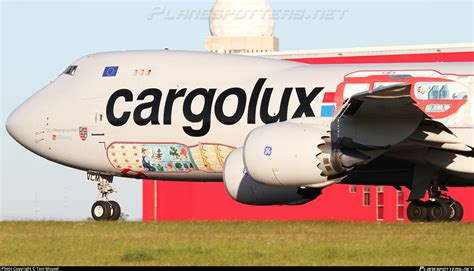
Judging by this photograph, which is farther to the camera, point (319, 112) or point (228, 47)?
point (228, 47)

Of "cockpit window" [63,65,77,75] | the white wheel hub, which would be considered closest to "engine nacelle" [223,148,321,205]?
the white wheel hub

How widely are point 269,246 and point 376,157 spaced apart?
646 centimetres

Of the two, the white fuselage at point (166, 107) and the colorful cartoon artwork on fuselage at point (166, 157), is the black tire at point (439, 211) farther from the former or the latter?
the colorful cartoon artwork on fuselage at point (166, 157)

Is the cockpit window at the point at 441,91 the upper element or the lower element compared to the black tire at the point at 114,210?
upper

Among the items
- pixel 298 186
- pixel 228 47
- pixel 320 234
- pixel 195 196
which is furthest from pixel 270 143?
pixel 228 47

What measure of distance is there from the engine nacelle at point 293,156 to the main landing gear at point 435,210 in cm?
407

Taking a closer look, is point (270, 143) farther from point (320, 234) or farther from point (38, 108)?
point (38, 108)

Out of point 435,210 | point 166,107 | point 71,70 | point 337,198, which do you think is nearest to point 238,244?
point 435,210

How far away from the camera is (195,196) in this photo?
4884 cm

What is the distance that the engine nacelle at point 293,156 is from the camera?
25.1m

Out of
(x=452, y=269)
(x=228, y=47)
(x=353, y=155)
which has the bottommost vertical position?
(x=452, y=269)

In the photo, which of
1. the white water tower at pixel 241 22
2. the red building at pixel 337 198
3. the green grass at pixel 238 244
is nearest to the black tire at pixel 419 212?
Result: the green grass at pixel 238 244

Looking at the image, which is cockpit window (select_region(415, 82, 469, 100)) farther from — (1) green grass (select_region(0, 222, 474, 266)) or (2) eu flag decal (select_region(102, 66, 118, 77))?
(2) eu flag decal (select_region(102, 66, 118, 77))

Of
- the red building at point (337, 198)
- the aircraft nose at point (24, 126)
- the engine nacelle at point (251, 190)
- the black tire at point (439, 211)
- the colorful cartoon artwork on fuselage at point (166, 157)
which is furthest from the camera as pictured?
the red building at point (337, 198)
